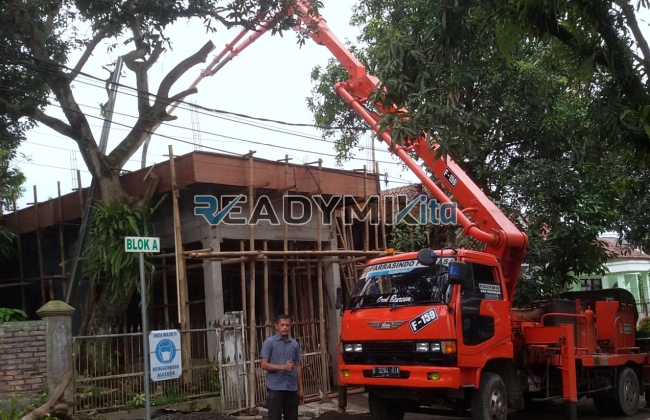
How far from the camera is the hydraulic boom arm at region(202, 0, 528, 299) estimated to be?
36.2ft

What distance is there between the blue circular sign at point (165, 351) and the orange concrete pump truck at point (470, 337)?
2.48 meters

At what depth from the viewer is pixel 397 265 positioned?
1032 cm

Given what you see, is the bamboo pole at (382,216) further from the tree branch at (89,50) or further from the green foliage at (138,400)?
the green foliage at (138,400)

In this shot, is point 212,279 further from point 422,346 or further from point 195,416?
point 422,346

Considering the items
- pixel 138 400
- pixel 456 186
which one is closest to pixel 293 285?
pixel 138 400

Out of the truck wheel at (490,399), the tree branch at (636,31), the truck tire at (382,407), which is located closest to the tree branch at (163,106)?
the truck tire at (382,407)

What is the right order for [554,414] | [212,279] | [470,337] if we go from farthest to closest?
[212,279] < [554,414] < [470,337]

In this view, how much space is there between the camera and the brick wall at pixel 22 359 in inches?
417

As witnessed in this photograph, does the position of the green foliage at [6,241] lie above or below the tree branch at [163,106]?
below

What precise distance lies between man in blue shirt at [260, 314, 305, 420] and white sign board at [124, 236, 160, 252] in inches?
75.6

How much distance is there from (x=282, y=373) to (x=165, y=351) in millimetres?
1695

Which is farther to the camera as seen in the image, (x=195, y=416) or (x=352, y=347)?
(x=195, y=416)
